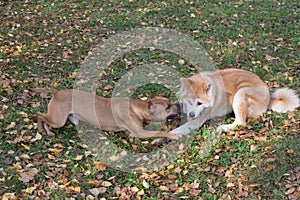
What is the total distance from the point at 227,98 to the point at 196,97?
22.6 inches

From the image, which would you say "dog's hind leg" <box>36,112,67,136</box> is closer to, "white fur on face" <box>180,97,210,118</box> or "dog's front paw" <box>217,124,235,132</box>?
"white fur on face" <box>180,97,210,118</box>

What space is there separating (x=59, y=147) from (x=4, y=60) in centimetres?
341

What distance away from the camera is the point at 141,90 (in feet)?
25.3

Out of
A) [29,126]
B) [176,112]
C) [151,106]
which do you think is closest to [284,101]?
[176,112]

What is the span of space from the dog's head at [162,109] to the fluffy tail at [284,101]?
5.25 feet

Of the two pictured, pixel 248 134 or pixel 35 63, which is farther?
pixel 35 63

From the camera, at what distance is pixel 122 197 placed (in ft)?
17.1

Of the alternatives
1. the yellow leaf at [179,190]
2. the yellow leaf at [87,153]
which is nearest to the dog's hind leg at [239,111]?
the yellow leaf at [179,190]

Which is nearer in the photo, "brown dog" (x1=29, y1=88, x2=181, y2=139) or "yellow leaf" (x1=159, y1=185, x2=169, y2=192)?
"yellow leaf" (x1=159, y1=185, x2=169, y2=192)

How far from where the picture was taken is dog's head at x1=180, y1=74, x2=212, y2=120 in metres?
6.40

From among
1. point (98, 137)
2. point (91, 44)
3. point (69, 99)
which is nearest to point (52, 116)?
point (69, 99)

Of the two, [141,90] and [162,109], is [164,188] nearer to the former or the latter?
[162,109]

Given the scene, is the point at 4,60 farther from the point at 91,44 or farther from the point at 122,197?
the point at 122,197

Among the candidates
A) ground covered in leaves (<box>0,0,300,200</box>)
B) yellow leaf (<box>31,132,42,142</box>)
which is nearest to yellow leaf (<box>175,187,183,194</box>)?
ground covered in leaves (<box>0,0,300,200</box>)
